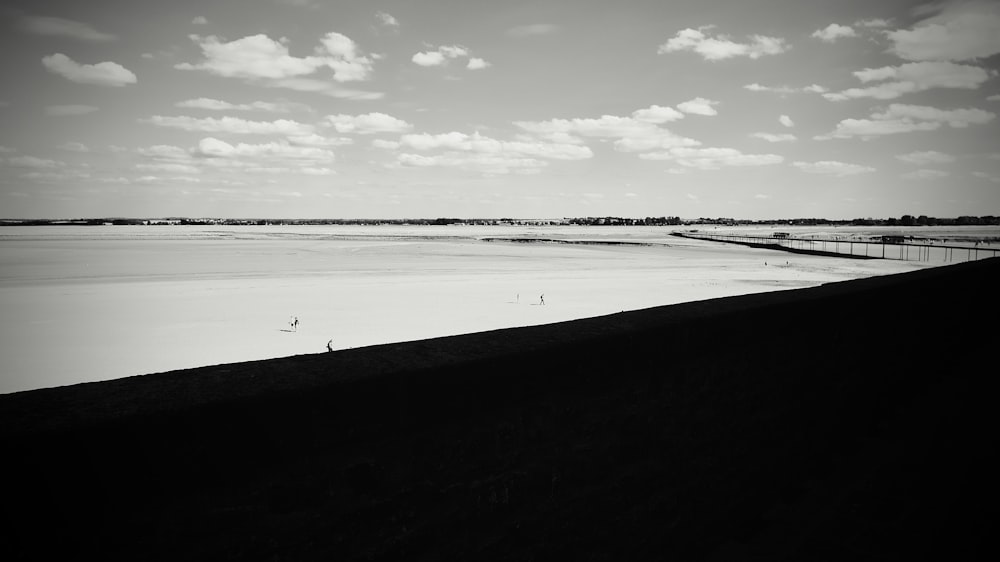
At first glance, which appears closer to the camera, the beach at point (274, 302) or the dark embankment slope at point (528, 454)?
the dark embankment slope at point (528, 454)

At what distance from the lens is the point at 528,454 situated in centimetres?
235

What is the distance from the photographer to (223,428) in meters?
1.56

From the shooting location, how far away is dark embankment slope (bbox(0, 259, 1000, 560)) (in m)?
1.44

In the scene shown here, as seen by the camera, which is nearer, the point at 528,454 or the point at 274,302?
the point at 528,454

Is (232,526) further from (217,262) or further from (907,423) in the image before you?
(217,262)

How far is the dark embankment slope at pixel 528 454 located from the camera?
4.72 ft

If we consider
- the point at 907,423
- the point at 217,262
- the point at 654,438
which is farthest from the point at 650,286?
the point at 217,262

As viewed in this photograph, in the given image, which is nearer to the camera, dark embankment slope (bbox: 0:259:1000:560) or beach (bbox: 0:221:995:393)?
dark embankment slope (bbox: 0:259:1000:560)

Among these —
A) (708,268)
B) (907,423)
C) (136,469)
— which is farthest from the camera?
(708,268)

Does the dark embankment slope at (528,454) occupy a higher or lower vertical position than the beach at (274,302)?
higher

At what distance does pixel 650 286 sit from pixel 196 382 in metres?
25.1

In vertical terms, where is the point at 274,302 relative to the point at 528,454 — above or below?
below

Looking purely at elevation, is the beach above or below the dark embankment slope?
below

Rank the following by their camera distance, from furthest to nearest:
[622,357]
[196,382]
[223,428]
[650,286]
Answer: [650,286], [622,357], [196,382], [223,428]
